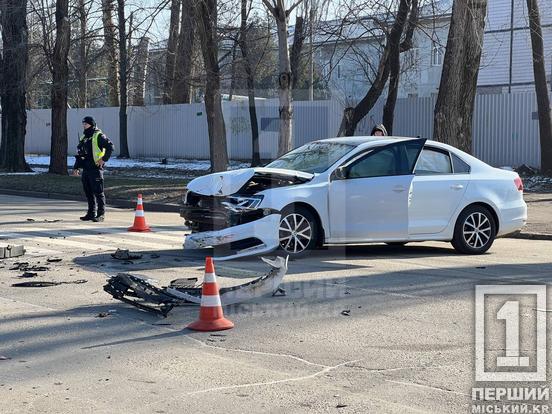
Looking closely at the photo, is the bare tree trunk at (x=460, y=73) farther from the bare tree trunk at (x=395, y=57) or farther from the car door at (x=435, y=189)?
the car door at (x=435, y=189)

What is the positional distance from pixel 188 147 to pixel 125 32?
10.2m

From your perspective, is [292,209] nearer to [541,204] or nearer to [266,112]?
[541,204]

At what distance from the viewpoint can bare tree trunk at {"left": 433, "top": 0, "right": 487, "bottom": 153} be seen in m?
18.0

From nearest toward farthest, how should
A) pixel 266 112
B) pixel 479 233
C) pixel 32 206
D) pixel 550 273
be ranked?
pixel 550 273, pixel 479 233, pixel 32 206, pixel 266 112

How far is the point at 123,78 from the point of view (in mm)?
36562

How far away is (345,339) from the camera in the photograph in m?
6.71

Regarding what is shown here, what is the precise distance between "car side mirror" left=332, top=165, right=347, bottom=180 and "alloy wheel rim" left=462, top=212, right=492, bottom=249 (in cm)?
206

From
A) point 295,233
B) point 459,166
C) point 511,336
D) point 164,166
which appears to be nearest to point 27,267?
point 295,233

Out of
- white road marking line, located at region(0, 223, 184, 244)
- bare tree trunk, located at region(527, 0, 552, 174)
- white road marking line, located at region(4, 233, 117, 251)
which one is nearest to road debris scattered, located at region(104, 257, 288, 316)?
white road marking line, located at region(4, 233, 117, 251)

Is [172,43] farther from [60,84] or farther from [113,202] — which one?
[113,202]

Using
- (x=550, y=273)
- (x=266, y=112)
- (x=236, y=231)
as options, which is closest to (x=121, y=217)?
(x=236, y=231)

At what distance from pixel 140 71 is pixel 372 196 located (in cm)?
3018

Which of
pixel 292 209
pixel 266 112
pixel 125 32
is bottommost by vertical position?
pixel 292 209

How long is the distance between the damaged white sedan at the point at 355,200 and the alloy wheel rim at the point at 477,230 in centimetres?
1
